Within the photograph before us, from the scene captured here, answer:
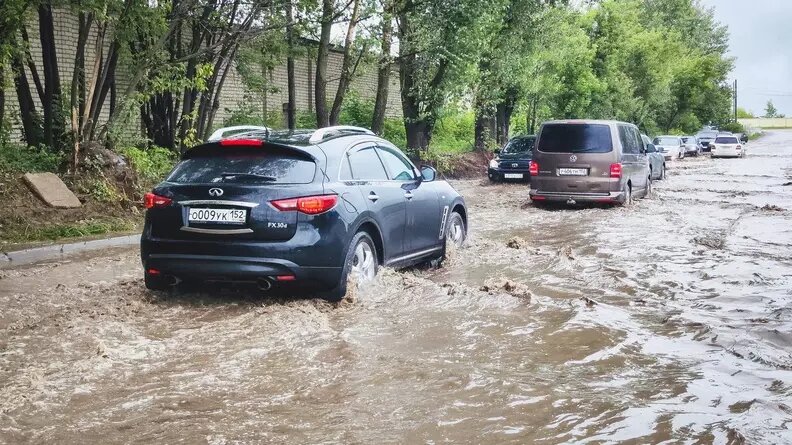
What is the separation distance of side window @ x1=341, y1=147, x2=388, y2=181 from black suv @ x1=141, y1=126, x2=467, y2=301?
0.07 ft

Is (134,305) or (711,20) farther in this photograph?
(711,20)

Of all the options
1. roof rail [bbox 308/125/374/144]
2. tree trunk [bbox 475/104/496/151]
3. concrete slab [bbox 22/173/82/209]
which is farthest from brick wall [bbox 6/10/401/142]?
roof rail [bbox 308/125/374/144]

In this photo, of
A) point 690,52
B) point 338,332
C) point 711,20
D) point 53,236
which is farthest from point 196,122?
point 711,20

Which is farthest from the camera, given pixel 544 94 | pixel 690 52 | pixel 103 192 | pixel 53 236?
pixel 690 52

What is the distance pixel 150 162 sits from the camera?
1569 cm

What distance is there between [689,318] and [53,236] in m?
8.65

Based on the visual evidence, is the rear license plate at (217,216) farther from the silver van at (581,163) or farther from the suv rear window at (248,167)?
the silver van at (581,163)

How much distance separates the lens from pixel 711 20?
90.4 m

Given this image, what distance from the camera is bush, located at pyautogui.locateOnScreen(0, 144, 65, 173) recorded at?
1349 cm

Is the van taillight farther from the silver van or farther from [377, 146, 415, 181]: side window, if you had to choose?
[377, 146, 415, 181]: side window

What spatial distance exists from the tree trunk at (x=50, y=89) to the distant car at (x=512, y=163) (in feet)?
43.5

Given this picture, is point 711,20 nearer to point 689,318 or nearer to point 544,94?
point 544,94

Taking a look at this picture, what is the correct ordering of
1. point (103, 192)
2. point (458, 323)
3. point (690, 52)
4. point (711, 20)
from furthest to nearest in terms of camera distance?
point (711, 20)
point (690, 52)
point (103, 192)
point (458, 323)

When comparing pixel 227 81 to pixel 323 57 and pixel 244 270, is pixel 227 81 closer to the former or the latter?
pixel 323 57
